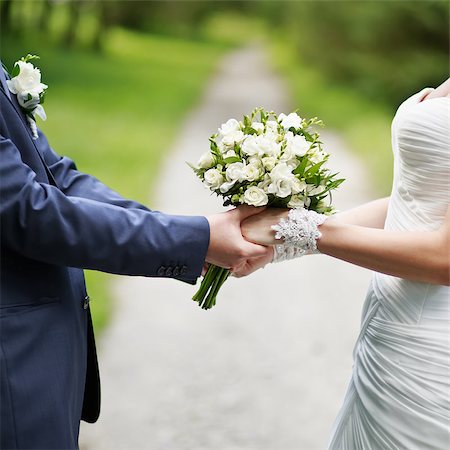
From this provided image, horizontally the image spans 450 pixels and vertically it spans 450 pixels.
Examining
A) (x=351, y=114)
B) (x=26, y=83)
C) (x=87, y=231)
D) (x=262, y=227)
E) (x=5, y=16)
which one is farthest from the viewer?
(x=5, y=16)

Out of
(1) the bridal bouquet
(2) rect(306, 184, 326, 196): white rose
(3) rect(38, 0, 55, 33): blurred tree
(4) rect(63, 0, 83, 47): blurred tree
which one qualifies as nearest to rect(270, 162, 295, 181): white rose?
(1) the bridal bouquet

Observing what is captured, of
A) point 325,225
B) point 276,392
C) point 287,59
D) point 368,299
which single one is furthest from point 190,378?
point 287,59

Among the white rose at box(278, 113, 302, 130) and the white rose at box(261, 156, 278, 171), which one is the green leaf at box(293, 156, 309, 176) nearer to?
the white rose at box(261, 156, 278, 171)

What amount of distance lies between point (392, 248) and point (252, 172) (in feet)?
1.64

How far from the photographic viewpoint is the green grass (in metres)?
11.7

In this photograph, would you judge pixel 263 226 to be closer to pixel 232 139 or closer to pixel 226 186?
pixel 226 186

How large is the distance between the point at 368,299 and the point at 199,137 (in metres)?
11.3

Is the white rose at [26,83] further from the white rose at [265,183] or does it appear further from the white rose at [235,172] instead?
the white rose at [265,183]

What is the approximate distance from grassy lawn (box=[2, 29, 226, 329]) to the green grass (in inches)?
106

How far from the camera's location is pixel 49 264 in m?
2.34

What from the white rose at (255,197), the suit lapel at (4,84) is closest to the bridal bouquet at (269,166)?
the white rose at (255,197)

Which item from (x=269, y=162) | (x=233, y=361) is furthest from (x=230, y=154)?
(x=233, y=361)

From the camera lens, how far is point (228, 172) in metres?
2.68

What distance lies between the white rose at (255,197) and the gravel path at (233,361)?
2.16 m
